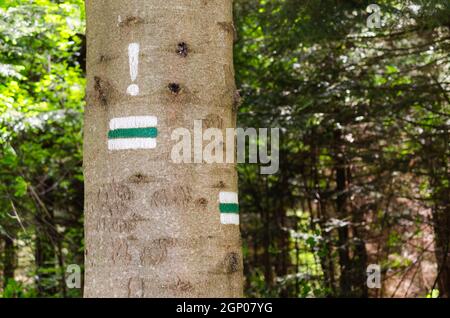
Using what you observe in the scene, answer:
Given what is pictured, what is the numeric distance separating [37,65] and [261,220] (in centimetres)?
441

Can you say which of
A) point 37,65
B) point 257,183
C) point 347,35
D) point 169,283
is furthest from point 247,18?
point 169,283

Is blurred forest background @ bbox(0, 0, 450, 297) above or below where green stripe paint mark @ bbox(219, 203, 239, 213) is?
above

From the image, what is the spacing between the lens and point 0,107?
200 inches

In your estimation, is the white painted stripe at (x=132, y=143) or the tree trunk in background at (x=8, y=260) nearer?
the white painted stripe at (x=132, y=143)

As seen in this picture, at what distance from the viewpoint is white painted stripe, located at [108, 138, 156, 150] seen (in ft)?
5.89

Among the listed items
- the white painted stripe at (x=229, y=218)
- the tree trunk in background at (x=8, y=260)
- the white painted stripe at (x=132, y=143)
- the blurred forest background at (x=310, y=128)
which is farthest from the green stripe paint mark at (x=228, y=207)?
the tree trunk in background at (x=8, y=260)

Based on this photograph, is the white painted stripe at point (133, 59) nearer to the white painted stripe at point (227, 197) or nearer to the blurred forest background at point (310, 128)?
the white painted stripe at point (227, 197)

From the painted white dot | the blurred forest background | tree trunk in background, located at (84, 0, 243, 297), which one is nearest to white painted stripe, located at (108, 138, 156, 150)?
tree trunk in background, located at (84, 0, 243, 297)

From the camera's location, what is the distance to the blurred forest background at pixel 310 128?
20.2ft

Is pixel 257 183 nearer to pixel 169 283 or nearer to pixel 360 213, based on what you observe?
pixel 360 213

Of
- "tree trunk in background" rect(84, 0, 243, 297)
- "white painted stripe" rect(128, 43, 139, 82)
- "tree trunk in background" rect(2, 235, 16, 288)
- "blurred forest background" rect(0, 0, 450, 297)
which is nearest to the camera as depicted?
"tree trunk in background" rect(84, 0, 243, 297)

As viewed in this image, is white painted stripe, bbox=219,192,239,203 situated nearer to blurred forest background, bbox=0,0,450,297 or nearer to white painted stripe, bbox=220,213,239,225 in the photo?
white painted stripe, bbox=220,213,239,225

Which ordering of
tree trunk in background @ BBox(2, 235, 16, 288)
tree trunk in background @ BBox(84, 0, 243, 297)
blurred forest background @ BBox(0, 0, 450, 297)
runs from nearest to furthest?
1. tree trunk in background @ BBox(84, 0, 243, 297)
2. blurred forest background @ BBox(0, 0, 450, 297)
3. tree trunk in background @ BBox(2, 235, 16, 288)

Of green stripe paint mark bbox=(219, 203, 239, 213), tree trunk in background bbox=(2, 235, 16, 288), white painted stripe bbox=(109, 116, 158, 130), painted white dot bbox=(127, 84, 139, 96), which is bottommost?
tree trunk in background bbox=(2, 235, 16, 288)
